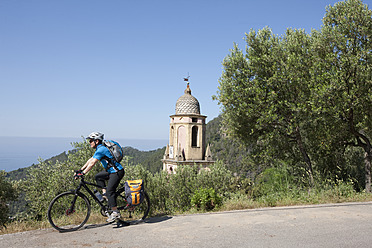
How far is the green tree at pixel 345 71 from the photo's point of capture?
10.2 metres

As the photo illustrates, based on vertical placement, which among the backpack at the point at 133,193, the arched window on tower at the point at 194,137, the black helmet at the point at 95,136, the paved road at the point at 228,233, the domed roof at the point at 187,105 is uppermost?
the domed roof at the point at 187,105

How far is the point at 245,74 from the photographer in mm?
12672

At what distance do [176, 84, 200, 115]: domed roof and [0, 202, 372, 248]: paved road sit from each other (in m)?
19.7

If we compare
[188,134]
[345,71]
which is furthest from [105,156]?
[188,134]

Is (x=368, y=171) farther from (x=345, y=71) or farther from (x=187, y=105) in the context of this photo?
(x=187, y=105)

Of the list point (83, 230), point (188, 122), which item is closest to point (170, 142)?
point (188, 122)

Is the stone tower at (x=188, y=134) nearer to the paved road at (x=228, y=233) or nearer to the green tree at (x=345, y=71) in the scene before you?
the green tree at (x=345, y=71)

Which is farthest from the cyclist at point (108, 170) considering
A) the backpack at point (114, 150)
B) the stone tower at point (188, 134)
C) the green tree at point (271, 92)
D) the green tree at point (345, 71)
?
the stone tower at point (188, 134)

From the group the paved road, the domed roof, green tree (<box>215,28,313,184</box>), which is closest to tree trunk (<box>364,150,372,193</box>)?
green tree (<box>215,28,313,184</box>)

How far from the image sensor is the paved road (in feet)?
15.3

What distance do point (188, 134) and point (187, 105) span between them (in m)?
2.64

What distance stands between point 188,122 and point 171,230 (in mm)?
20395

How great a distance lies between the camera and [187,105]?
2602 centimetres

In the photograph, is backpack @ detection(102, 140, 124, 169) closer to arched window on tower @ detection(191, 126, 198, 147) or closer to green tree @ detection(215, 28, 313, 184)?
green tree @ detection(215, 28, 313, 184)
